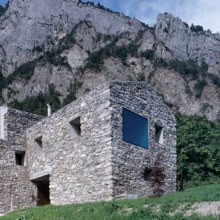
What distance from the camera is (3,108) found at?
79.6ft

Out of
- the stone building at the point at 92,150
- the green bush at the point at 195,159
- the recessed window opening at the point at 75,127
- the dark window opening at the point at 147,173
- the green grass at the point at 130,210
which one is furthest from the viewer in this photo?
the green bush at the point at 195,159

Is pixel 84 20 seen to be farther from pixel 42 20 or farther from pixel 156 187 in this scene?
pixel 156 187

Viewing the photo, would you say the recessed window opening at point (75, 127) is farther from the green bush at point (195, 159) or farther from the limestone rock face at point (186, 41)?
the limestone rock face at point (186, 41)

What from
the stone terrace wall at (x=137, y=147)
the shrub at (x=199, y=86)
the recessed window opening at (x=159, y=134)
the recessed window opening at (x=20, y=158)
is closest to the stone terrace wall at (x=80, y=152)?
the stone terrace wall at (x=137, y=147)

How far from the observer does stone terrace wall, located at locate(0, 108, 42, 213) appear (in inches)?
901

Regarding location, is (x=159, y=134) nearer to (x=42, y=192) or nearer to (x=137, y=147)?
(x=137, y=147)

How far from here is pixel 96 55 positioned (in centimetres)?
10125

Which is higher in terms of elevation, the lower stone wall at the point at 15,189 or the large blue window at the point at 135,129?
the large blue window at the point at 135,129

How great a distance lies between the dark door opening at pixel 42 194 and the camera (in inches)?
951

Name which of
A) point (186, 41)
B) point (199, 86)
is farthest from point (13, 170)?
point (186, 41)

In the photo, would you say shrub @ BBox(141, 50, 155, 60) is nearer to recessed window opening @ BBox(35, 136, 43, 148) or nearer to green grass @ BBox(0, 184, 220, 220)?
recessed window opening @ BBox(35, 136, 43, 148)

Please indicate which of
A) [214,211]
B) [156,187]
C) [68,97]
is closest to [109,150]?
[156,187]

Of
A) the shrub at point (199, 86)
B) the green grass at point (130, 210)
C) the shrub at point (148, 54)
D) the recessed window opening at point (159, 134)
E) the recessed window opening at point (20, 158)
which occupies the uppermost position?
the shrub at point (148, 54)

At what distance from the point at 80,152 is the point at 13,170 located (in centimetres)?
519
